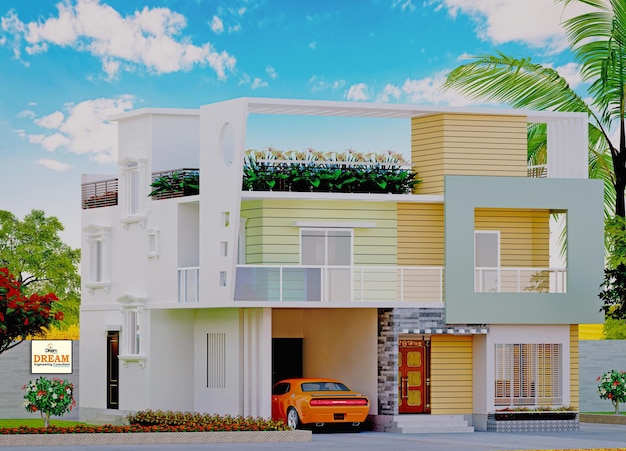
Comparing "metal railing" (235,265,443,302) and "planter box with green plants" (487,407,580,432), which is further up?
"metal railing" (235,265,443,302)

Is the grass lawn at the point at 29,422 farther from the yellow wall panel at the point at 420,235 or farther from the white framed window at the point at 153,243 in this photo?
the yellow wall panel at the point at 420,235

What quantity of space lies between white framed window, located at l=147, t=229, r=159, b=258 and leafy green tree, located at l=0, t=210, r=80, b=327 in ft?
78.0

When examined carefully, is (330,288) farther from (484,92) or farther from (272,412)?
(484,92)

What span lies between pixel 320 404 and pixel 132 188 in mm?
10362

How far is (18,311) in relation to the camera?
1325 inches

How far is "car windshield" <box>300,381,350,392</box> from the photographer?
38.1 meters

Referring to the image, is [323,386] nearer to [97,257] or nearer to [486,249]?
[486,249]

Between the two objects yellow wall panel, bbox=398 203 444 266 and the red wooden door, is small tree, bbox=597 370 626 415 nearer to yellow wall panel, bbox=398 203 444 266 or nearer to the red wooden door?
the red wooden door

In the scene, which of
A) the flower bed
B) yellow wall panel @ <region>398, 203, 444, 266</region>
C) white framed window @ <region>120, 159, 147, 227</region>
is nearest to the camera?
the flower bed

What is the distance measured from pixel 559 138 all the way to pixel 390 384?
885cm

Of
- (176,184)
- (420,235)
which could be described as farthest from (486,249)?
(176,184)

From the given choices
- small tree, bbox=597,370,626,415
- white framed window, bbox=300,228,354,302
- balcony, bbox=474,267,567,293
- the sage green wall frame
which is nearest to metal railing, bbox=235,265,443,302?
white framed window, bbox=300,228,354,302

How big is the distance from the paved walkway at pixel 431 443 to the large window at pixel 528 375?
1454 millimetres

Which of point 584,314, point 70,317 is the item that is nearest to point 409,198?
point 584,314
